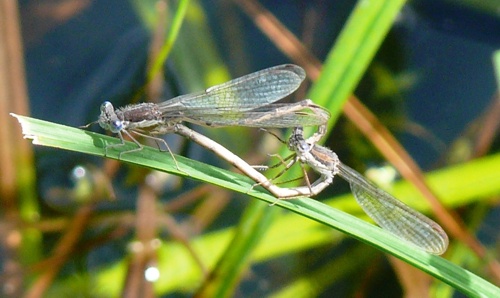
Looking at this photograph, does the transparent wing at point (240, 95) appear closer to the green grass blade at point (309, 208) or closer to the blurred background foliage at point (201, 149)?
the blurred background foliage at point (201, 149)

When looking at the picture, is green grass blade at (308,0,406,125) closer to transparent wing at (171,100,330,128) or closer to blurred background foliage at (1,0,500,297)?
transparent wing at (171,100,330,128)

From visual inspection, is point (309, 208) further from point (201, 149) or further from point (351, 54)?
point (201, 149)

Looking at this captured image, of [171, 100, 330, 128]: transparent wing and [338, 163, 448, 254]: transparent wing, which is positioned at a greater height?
[171, 100, 330, 128]: transparent wing

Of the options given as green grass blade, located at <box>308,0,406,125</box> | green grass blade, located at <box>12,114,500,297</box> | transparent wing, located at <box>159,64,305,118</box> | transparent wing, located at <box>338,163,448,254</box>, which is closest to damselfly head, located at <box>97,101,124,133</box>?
transparent wing, located at <box>159,64,305,118</box>

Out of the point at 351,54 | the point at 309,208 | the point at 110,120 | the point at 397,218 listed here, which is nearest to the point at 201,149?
the point at 110,120

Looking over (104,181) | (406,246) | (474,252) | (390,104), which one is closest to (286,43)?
(390,104)

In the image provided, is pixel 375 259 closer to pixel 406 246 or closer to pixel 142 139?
pixel 142 139

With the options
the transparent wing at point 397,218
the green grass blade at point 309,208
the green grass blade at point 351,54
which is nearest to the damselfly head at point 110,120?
the green grass blade at point 309,208
